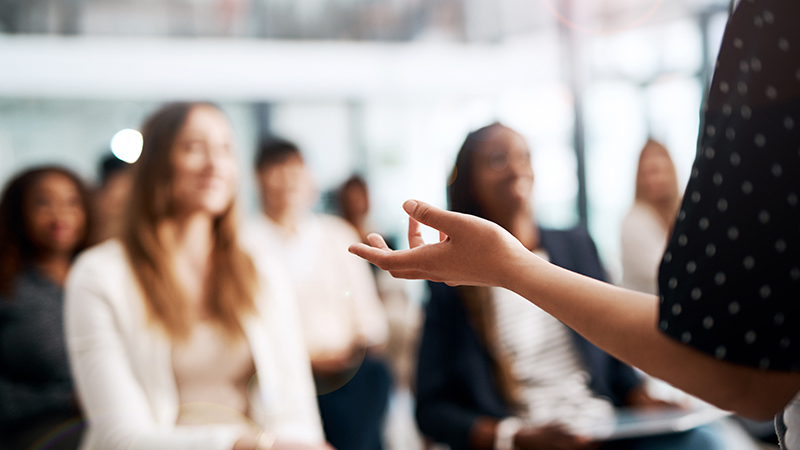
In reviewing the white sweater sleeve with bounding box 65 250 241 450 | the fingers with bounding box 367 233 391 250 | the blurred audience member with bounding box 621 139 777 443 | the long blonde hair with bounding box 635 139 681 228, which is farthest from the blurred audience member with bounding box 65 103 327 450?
the long blonde hair with bounding box 635 139 681 228

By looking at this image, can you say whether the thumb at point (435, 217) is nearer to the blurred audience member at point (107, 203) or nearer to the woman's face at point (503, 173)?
the woman's face at point (503, 173)

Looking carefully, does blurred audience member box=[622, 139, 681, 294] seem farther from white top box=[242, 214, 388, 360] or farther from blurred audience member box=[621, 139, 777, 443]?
white top box=[242, 214, 388, 360]

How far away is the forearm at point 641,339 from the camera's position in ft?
1.40

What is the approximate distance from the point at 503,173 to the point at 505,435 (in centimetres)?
65

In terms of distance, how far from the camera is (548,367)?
133cm

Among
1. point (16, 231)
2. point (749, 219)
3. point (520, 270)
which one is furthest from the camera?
point (16, 231)

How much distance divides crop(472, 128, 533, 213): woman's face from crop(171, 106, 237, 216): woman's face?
0.63 meters

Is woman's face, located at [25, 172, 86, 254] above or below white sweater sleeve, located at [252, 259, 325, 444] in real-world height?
above

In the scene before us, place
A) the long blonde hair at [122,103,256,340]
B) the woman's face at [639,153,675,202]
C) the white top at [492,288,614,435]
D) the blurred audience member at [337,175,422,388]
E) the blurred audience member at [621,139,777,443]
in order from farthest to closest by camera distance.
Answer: the blurred audience member at [337,175,422,388] → the woman's face at [639,153,675,202] → the blurred audience member at [621,139,777,443] → the white top at [492,288,614,435] → the long blonde hair at [122,103,256,340]

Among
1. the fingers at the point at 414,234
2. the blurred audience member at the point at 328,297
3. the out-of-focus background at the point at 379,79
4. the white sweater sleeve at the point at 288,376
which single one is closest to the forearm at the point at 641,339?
the fingers at the point at 414,234

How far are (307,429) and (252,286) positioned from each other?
38 centimetres

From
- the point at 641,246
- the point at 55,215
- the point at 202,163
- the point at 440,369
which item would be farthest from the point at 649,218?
the point at 55,215

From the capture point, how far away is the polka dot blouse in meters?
0.42

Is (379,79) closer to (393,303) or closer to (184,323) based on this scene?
(393,303)
